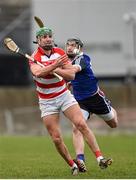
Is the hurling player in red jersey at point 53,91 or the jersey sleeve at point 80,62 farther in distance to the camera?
the jersey sleeve at point 80,62

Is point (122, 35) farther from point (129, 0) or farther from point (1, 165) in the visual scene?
point (1, 165)

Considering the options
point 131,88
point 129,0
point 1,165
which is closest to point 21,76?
point 129,0

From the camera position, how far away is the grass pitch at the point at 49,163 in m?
15.3

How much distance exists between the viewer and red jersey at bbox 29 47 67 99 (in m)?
15.2

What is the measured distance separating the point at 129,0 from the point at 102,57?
4.13m

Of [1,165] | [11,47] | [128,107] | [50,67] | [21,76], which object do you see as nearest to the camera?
[50,67]

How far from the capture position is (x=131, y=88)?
3947 cm

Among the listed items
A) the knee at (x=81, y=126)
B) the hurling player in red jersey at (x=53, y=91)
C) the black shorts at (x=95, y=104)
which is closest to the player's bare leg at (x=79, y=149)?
the hurling player in red jersey at (x=53, y=91)

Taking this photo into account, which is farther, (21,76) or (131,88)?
(21,76)

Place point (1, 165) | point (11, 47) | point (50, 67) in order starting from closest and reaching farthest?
point (50, 67) < point (11, 47) < point (1, 165)

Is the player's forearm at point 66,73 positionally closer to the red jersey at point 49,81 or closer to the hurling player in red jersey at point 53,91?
the hurling player in red jersey at point 53,91

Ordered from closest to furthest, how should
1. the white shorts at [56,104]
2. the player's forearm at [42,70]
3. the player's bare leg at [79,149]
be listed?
the player's forearm at [42,70] → the white shorts at [56,104] → the player's bare leg at [79,149]

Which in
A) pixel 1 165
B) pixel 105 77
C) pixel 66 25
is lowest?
pixel 105 77

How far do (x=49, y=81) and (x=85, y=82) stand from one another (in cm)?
186
